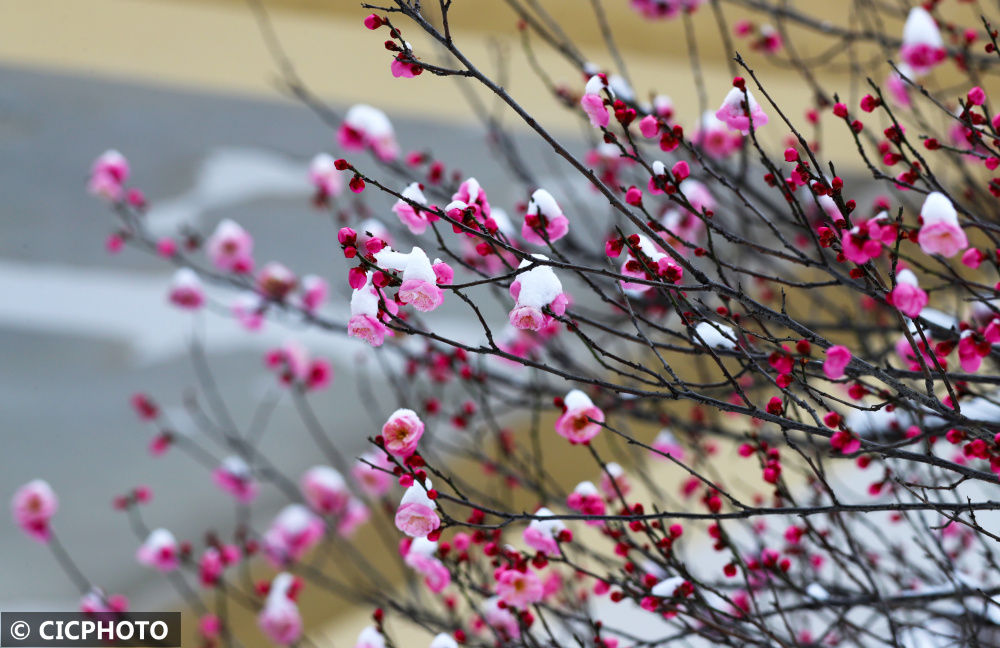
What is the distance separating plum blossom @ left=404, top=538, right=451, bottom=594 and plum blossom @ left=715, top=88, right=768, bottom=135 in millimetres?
768

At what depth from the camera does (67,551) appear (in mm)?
3055

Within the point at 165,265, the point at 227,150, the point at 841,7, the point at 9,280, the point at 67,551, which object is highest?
the point at 841,7

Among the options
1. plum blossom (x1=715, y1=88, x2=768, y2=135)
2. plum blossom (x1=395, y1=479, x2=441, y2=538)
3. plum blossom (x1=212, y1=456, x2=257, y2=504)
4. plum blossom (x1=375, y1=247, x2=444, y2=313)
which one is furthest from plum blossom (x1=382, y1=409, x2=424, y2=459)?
plum blossom (x1=212, y1=456, x2=257, y2=504)

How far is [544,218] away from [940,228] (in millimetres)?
488

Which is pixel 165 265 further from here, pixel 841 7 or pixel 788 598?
pixel 841 7

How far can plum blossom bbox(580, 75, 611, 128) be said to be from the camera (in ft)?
3.68

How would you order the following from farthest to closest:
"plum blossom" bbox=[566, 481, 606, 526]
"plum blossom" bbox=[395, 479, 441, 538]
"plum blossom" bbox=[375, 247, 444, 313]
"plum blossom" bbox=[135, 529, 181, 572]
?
"plum blossom" bbox=[135, 529, 181, 572] < "plum blossom" bbox=[566, 481, 606, 526] < "plum blossom" bbox=[395, 479, 441, 538] < "plum blossom" bbox=[375, 247, 444, 313]

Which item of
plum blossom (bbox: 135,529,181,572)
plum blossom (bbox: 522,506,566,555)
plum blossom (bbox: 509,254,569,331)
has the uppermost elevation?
plum blossom (bbox: 509,254,569,331)

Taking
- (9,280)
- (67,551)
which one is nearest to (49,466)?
(67,551)

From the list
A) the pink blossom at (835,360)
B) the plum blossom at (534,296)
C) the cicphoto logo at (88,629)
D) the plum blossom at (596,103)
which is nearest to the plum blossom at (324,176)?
the cicphoto logo at (88,629)

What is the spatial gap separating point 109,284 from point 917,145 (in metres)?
3.36

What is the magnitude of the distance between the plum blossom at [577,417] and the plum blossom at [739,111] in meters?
0.42

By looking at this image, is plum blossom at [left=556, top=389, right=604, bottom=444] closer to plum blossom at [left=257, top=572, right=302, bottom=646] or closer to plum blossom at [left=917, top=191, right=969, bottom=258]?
plum blossom at [left=917, top=191, right=969, bottom=258]

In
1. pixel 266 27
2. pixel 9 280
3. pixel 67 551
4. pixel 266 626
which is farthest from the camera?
pixel 266 27
